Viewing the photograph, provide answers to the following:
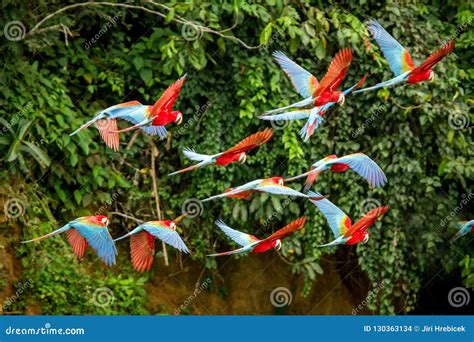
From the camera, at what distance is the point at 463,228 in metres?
8.23

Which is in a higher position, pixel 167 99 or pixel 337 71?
pixel 337 71

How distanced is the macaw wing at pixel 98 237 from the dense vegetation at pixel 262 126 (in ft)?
5.25

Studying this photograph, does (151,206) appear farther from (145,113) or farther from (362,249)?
(145,113)

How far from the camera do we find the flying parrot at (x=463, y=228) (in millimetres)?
8097

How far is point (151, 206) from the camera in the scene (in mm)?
8625

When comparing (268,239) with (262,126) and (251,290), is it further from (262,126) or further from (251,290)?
(251,290)

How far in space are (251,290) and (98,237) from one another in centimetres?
276

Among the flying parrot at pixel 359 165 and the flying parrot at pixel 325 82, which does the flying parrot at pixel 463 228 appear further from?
the flying parrot at pixel 325 82

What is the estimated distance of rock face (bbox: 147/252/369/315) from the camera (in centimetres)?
879

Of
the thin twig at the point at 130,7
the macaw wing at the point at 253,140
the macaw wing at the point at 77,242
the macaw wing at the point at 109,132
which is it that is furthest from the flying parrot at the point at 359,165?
the thin twig at the point at 130,7

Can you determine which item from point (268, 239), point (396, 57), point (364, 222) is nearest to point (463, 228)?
point (364, 222)

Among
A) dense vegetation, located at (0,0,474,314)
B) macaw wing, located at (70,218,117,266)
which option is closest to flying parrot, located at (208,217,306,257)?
macaw wing, located at (70,218,117,266)

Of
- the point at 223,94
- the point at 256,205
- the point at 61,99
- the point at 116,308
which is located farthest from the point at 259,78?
the point at 116,308

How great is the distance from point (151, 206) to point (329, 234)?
4.71 feet
